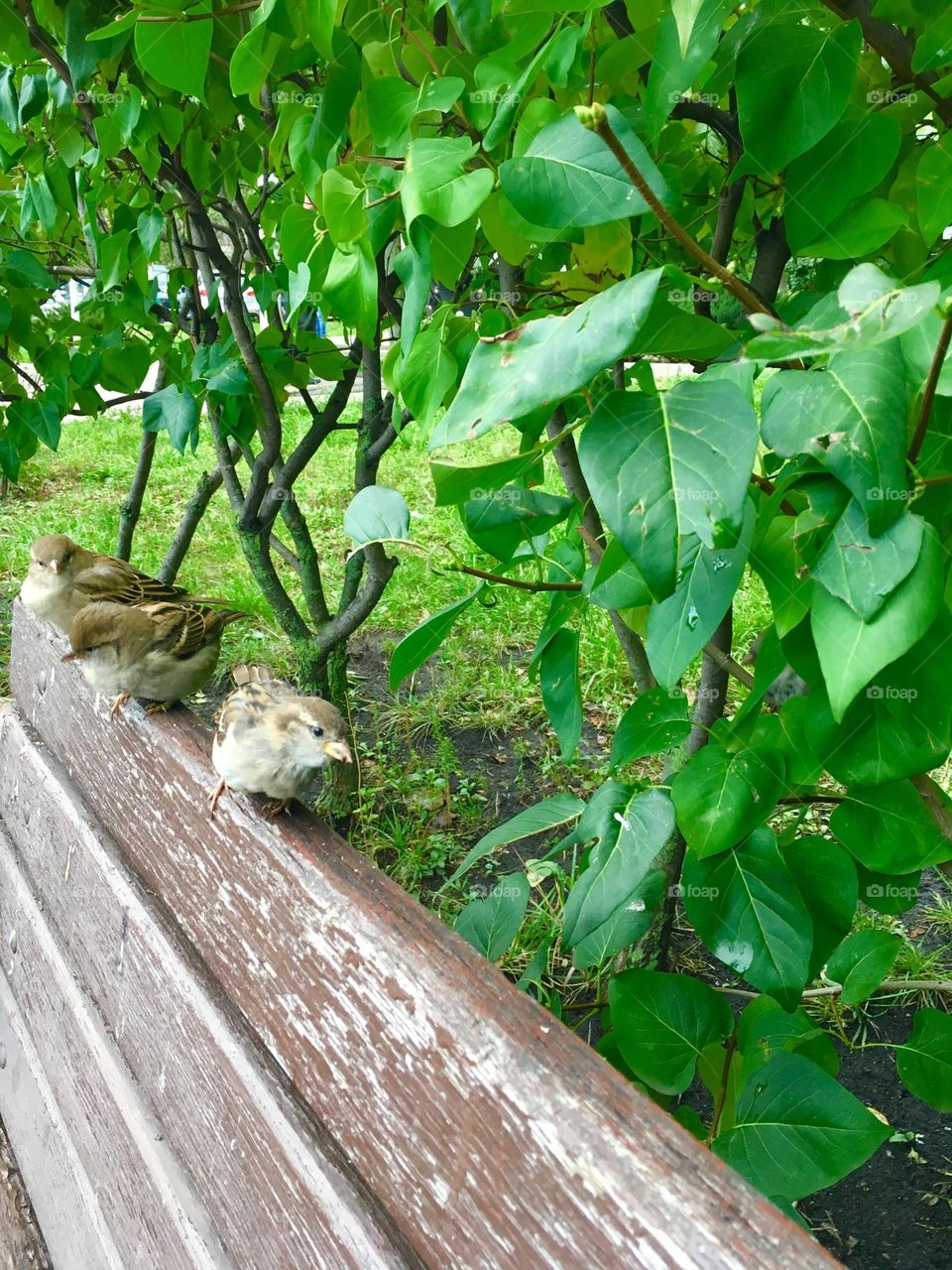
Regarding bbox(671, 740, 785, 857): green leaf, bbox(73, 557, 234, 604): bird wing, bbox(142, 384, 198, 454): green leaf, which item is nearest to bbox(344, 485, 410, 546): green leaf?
bbox(671, 740, 785, 857): green leaf

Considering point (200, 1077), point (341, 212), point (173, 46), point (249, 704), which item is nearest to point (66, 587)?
point (249, 704)

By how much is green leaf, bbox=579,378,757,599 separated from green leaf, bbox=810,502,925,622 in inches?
3.4

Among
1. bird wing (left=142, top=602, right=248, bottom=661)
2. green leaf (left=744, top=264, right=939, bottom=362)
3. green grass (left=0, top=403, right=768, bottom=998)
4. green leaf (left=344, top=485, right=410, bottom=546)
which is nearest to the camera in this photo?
green leaf (left=744, top=264, right=939, bottom=362)

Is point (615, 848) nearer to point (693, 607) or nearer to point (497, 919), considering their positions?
point (497, 919)

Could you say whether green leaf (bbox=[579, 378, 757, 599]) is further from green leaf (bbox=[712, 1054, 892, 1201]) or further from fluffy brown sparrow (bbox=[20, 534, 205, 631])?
fluffy brown sparrow (bbox=[20, 534, 205, 631])

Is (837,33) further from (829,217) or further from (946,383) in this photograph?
(946,383)

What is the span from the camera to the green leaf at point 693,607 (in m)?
0.75

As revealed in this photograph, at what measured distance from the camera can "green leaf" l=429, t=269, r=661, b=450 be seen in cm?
57

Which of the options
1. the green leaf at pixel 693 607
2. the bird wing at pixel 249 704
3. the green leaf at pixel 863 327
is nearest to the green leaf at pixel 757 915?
the green leaf at pixel 693 607

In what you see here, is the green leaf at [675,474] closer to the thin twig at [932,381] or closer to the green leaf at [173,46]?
the thin twig at [932,381]

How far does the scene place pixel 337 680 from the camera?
318 centimetres

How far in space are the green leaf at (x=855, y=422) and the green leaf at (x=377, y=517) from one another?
0.51m

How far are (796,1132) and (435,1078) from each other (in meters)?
0.51

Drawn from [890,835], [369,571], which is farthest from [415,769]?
[890,835]
